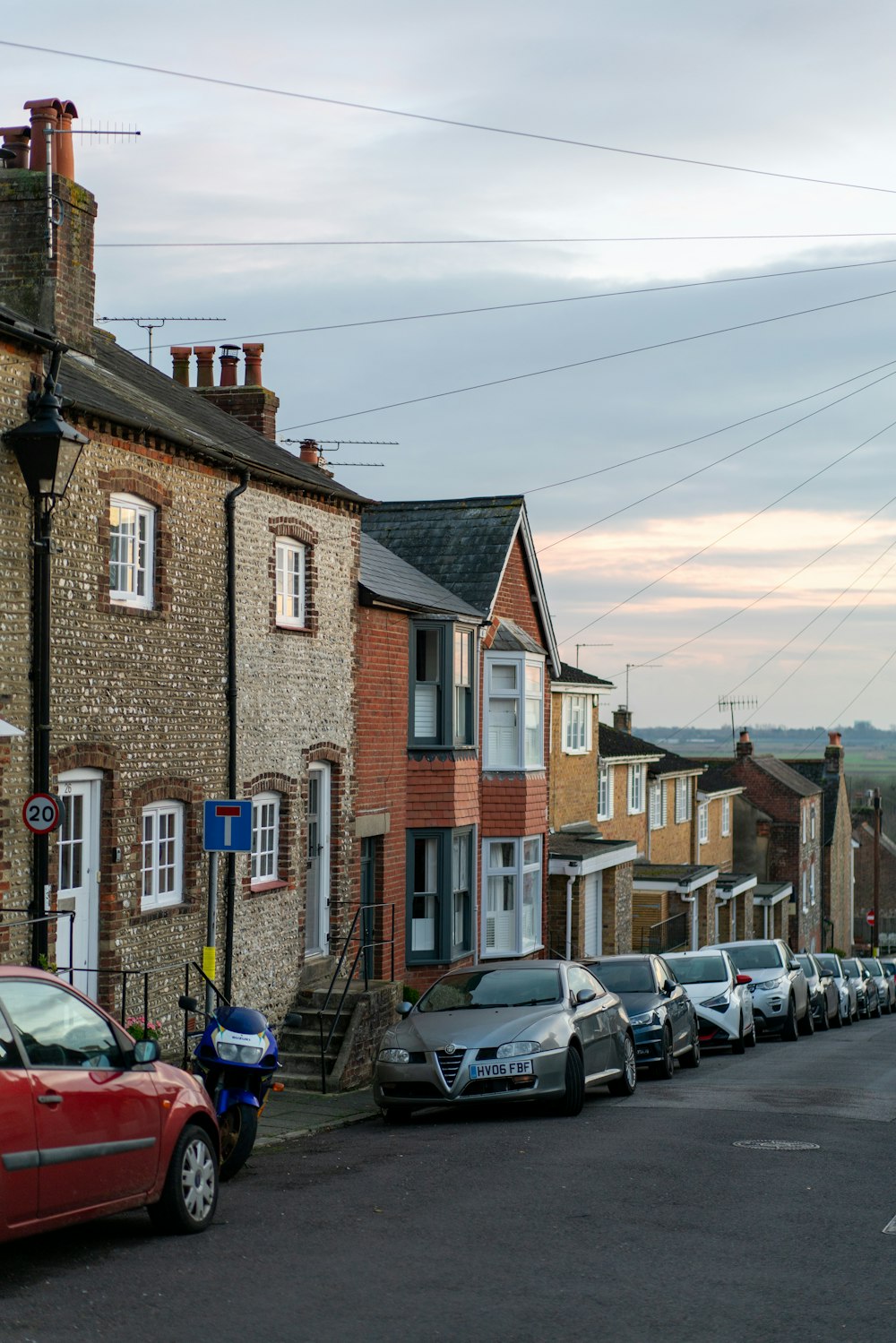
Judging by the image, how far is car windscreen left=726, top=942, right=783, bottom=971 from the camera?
85.8ft

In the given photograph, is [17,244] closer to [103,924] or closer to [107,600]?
[107,600]

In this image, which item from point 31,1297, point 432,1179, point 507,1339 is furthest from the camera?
point 432,1179

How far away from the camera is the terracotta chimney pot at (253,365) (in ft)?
73.0

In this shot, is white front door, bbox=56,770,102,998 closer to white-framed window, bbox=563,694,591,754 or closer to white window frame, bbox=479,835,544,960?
white window frame, bbox=479,835,544,960

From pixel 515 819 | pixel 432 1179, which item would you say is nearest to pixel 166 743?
pixel 432 1179

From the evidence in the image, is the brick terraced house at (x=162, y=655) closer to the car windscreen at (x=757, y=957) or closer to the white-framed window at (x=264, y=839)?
the white-framed window at (x=264, y=839)

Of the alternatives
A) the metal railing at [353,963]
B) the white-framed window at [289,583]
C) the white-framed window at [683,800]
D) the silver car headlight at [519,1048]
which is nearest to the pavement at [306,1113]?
the metal railing at [353,963]

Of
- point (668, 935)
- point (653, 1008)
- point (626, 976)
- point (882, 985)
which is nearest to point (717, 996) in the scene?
point (626, 976)

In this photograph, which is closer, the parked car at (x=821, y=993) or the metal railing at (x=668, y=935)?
the parked car at (x=821, y=993)

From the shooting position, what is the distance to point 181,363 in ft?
74.8

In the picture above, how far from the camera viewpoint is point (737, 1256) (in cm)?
828

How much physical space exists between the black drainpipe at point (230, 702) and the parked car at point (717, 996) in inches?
340

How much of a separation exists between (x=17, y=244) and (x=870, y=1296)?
40.8 feet

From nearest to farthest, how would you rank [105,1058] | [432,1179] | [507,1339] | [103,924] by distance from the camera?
[507,1339], [105,1058], [432,1179], [103,924]
